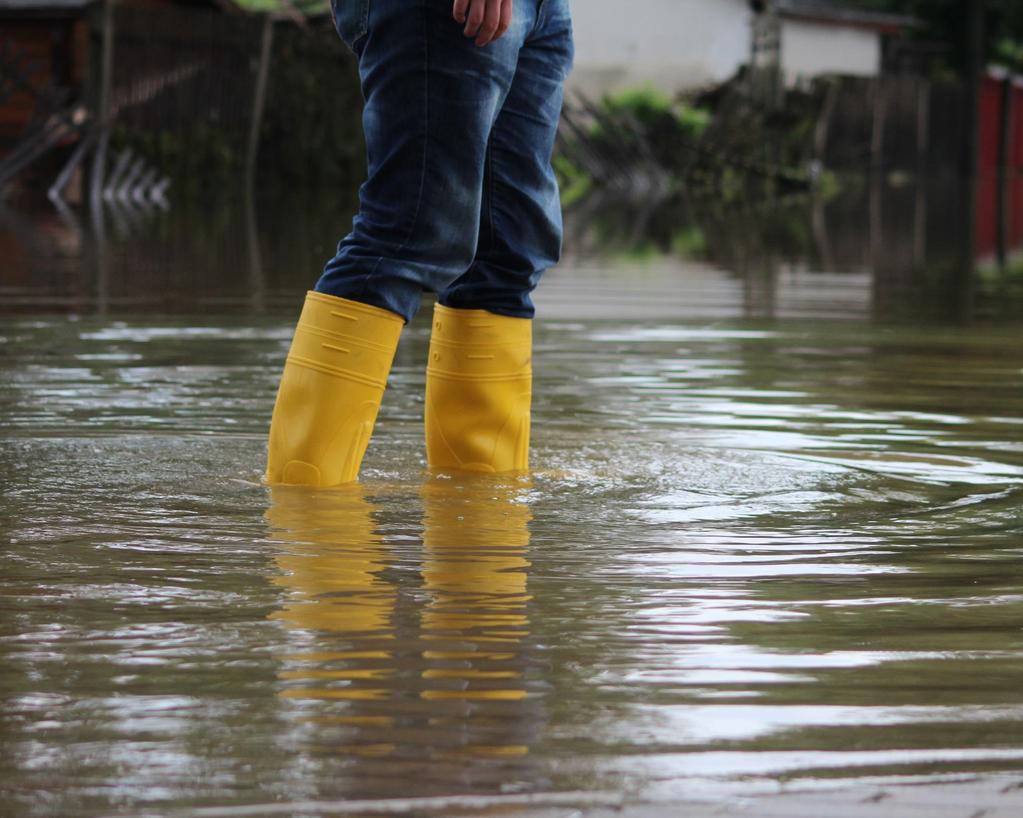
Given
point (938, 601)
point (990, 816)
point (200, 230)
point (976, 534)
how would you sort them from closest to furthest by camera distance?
point (990, 816) → point (938, 601) → point (976, 534) → point (200, 230)

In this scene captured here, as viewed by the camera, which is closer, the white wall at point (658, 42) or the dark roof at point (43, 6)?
the dark roof at point (43, 6)

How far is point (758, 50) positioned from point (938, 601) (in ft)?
102

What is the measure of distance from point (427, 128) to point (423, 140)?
0.06ft

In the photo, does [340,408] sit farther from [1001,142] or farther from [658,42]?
[1001,142]

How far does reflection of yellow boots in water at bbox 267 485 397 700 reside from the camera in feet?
5.48

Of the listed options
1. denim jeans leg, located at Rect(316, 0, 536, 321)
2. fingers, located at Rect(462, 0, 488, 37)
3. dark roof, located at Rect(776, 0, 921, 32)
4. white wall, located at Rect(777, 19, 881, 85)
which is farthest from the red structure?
fingers, located at Rect(462, 0, 488, 37)

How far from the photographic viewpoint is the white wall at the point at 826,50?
35.9 metres

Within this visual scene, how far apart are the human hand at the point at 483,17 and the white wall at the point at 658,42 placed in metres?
28.8

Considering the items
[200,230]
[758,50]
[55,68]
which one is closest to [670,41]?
[758,50]

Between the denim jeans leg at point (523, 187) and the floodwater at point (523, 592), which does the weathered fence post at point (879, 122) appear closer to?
the floodwater at point (523, 592)

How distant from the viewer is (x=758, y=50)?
3231 centimetres

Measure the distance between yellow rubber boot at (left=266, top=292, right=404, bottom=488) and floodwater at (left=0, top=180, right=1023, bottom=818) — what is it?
7 centimetres

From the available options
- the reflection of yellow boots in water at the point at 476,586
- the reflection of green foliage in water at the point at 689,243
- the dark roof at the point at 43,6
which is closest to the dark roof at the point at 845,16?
the dark roof at the point at 43,6

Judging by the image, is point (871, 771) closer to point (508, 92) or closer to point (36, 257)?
point (508, 92)
